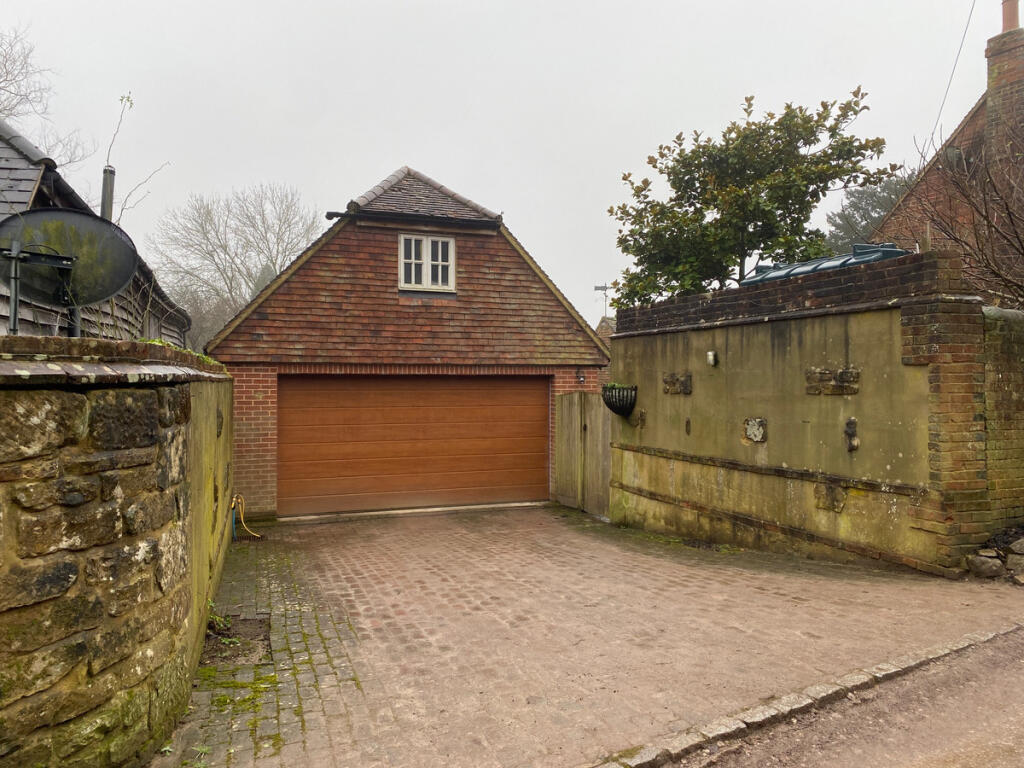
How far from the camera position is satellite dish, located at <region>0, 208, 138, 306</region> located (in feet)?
11.1

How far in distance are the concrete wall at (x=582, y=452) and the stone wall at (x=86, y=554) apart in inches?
302

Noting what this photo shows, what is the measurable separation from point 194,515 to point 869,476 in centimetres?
535

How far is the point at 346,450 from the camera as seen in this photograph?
33.8ft

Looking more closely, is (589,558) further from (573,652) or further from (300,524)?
(300,524)

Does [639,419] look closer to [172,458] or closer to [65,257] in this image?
[172,458]

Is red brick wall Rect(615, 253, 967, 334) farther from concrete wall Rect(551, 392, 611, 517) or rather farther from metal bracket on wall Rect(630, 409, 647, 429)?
concrete wall Rect(551, 392, 611, 517)

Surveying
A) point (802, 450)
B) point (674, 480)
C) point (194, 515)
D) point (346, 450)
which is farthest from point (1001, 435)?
point (346, 450)

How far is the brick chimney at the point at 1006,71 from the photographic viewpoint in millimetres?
12875

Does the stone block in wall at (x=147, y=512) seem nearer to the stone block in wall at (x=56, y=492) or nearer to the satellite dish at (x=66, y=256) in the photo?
the stone block in wall at (x=56, y=492)

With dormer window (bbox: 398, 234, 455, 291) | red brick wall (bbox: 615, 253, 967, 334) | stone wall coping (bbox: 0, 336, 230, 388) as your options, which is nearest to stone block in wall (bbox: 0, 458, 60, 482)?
stone wall coping (bbox: 0, 336, 230, 388)

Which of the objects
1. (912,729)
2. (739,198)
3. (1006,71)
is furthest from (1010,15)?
(912,729)

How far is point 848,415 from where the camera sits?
228 inches

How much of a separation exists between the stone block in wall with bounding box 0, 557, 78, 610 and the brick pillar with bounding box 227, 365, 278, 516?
751 centimetres

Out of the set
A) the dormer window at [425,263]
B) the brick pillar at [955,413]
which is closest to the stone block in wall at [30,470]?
the brick pillar at [955,413]
